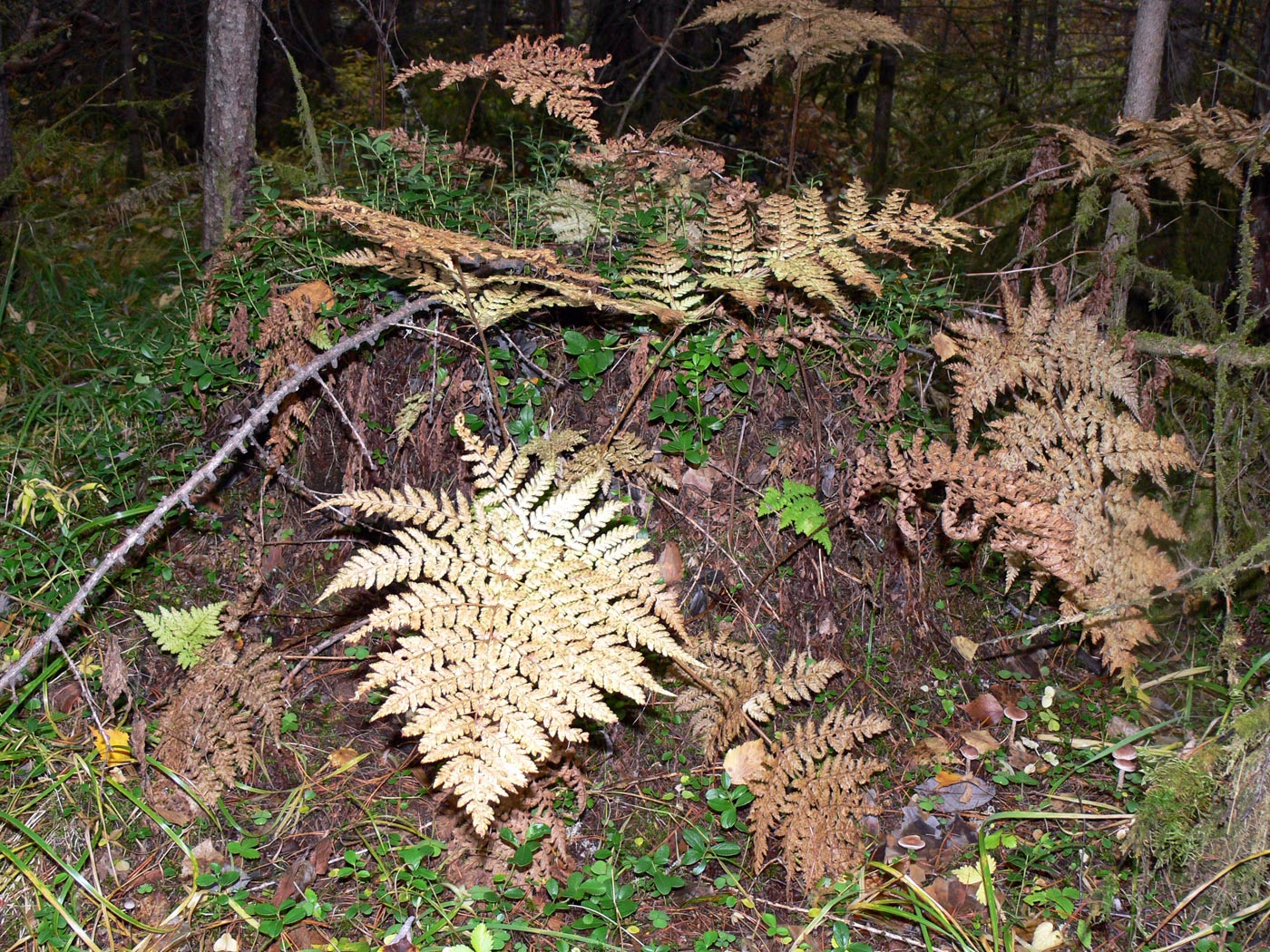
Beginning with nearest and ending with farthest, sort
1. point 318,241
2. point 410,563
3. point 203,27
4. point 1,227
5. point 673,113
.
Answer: point 410,563 < point 318,241 < point 1,227 < point 673,113 < point 203,27

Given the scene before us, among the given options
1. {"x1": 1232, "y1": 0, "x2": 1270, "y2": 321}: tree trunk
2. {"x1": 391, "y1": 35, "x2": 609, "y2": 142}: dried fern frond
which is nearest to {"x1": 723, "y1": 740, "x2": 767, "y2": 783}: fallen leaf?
{"x1": 391, "y1": 35, "x2": 609, "y2": 142}: dried fern frond

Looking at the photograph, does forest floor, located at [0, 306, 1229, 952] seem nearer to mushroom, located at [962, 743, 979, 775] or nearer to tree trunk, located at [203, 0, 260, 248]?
mushroom, located at [962, 743, 979, 775]

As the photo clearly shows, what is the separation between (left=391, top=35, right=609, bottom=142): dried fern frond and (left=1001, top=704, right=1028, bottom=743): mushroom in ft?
7.87

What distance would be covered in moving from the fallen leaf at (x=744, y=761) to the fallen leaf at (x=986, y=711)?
851 mm

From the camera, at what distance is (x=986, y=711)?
3104mm

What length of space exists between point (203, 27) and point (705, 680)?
30.1ft

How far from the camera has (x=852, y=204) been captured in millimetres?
2924

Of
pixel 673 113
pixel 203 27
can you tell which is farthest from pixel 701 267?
pixel 203 27

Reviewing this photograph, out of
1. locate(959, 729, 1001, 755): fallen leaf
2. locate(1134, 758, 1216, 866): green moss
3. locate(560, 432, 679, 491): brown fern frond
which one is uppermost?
locate(560, 432, 679, 491): brown fern frond

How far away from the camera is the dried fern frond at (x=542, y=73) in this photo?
2.92 meters

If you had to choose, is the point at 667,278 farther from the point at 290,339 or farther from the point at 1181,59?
the point at 1181,59

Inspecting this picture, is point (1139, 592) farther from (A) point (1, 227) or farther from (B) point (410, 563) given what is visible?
(A) point (1, 227)

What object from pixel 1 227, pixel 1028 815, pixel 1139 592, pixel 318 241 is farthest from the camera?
pixel 1 227

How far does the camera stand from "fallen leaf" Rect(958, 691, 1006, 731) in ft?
10.2
